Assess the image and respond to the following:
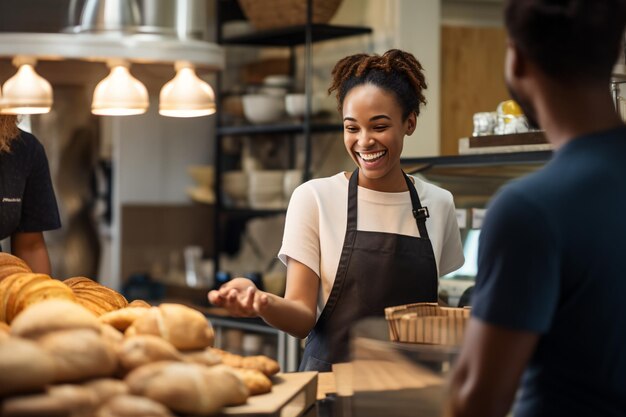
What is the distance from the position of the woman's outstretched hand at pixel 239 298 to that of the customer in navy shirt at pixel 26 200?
1.08 m

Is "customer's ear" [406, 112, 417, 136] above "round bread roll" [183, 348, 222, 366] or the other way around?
above

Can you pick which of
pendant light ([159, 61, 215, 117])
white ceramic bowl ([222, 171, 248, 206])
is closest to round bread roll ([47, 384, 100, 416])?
pendant light ([159, 61, 215, 117])

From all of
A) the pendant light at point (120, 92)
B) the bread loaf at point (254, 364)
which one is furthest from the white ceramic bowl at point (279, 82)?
the bread loaf at point (254, 364)

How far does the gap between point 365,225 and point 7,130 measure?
0.98m

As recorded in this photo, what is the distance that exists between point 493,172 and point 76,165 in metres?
4.15

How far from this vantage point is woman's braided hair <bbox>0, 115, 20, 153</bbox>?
2.49m

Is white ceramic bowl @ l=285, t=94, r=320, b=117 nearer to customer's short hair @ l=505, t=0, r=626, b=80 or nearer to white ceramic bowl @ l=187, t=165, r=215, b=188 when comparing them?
white ceramic bowl @ l=187, t=165, r=215, b=188

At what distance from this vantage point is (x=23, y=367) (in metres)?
1.10

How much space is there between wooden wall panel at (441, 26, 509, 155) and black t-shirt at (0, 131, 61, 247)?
7.32 feet

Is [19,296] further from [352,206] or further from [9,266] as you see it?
[352,206]

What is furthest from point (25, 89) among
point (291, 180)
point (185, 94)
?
point (291, 180)

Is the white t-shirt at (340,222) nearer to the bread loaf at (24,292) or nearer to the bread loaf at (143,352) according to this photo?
the bread loaf at (24,292)

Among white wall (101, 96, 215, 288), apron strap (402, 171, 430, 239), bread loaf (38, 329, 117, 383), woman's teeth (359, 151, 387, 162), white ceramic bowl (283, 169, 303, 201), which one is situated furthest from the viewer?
white wall (101, 96, 215, 288)

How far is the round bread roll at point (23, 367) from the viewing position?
3.57ft
